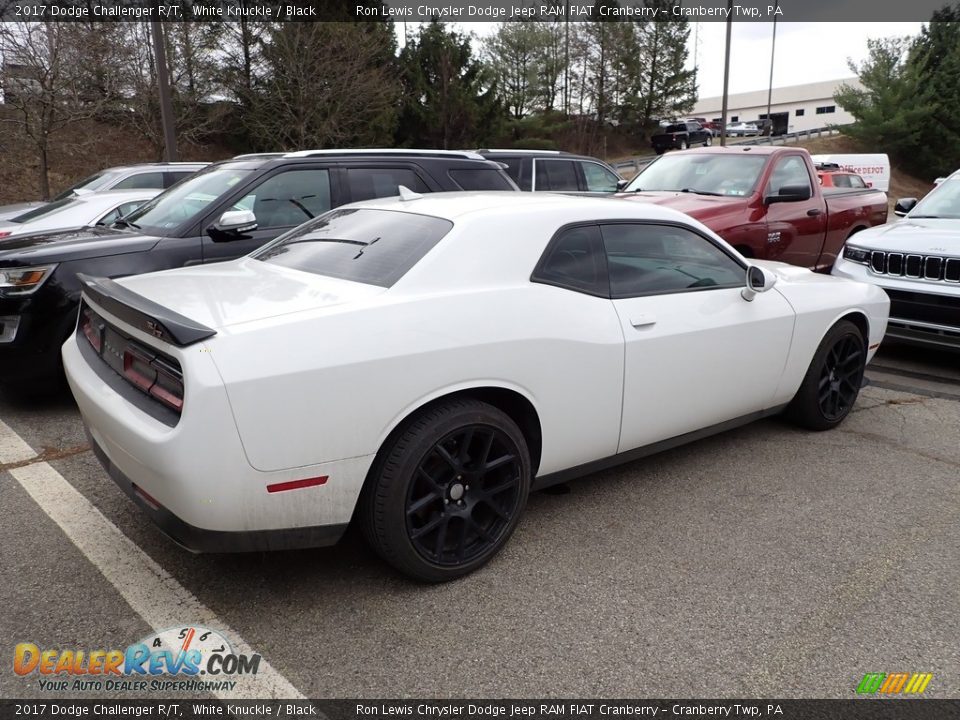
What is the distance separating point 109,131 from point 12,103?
9.78m

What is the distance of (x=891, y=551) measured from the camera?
3314mm

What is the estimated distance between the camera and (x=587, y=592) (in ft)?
9.75

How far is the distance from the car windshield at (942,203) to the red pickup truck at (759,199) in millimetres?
1036

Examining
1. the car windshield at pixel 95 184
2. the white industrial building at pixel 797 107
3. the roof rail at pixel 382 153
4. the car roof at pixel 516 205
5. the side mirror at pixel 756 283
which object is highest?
the white industrial building at pixel 797 107

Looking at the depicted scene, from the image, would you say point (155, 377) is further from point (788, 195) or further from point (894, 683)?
point (788, 195)

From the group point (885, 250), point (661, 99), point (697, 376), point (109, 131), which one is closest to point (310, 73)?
point (109, 131)

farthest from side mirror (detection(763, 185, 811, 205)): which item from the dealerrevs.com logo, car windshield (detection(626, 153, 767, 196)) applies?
the dealerrevs.com logo

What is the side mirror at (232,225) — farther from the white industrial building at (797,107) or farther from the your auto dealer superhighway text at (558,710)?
the white industrial building at (797,107)

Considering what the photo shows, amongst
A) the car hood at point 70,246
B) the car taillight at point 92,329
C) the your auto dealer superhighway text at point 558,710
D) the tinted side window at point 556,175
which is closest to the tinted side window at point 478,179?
the car hood at point 70,246

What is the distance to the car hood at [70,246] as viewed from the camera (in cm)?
480

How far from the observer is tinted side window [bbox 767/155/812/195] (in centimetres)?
772

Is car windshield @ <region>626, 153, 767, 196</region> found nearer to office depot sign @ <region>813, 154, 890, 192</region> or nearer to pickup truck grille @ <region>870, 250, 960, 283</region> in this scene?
pickup truck grille @ <region>870, 250, 960, 283</region>

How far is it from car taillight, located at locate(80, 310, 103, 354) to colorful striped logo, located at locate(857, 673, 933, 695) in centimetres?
323

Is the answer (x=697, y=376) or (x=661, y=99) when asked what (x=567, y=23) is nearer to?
(x=661, y=99)
